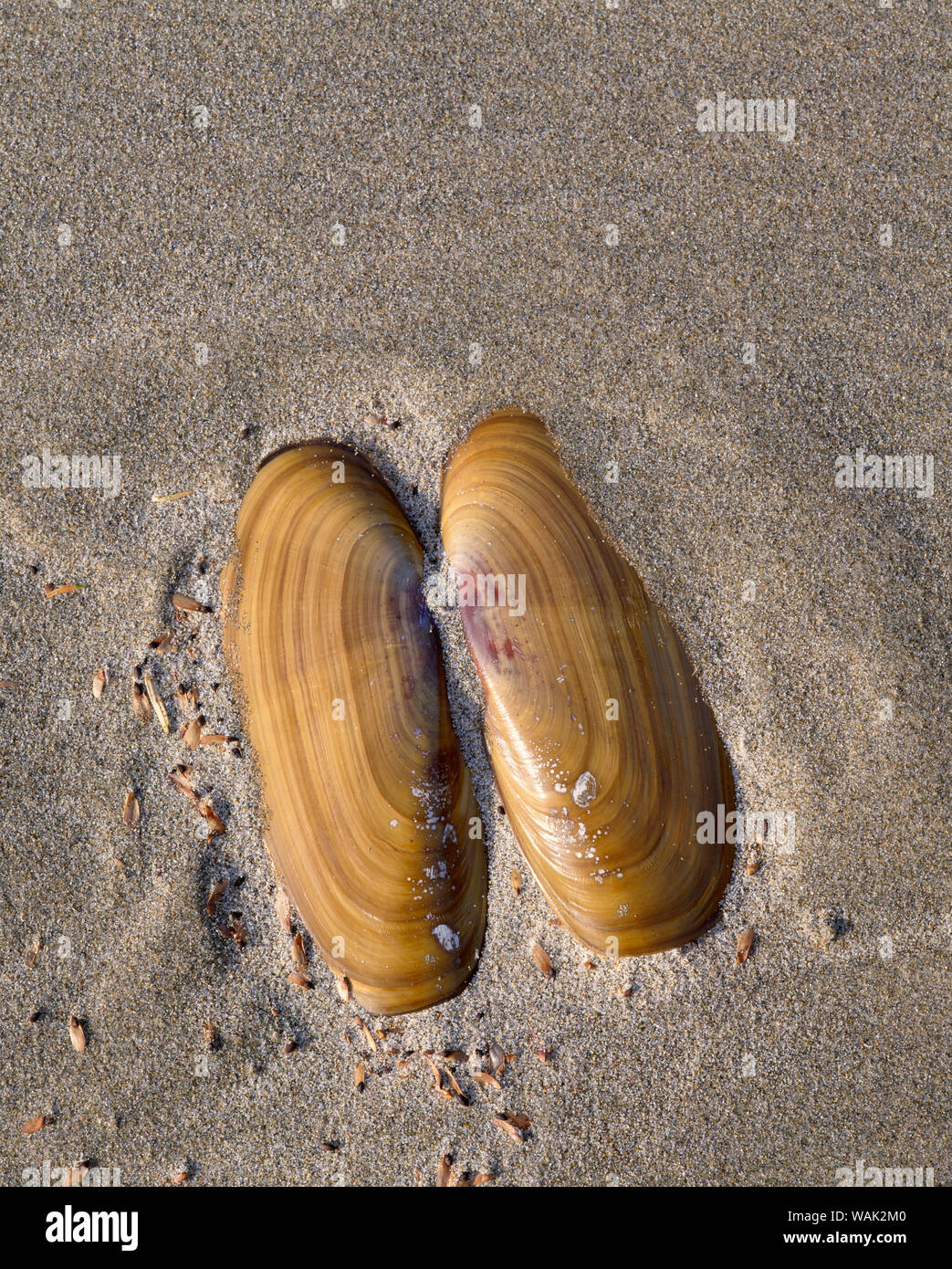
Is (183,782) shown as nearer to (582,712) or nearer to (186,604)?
(186,604)

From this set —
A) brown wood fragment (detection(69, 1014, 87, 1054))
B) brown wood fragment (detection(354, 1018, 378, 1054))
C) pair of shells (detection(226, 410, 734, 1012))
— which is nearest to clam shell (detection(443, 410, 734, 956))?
pair of shells (detection(226, 410, 734, 1012))

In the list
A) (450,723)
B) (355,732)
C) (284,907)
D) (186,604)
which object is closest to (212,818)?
(284,907)

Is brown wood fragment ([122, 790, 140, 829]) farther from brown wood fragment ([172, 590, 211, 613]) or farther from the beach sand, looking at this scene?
brown wood fragment ([172, 590, 211, 613])

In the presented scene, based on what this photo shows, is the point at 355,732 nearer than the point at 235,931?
Yes

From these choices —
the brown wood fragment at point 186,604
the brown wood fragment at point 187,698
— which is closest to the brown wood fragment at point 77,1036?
the brown wood fragment at point 187,698

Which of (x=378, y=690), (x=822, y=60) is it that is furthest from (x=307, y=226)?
(x=822, y=60)

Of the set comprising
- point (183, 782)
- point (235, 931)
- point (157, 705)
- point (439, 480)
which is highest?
point (439, 480)
